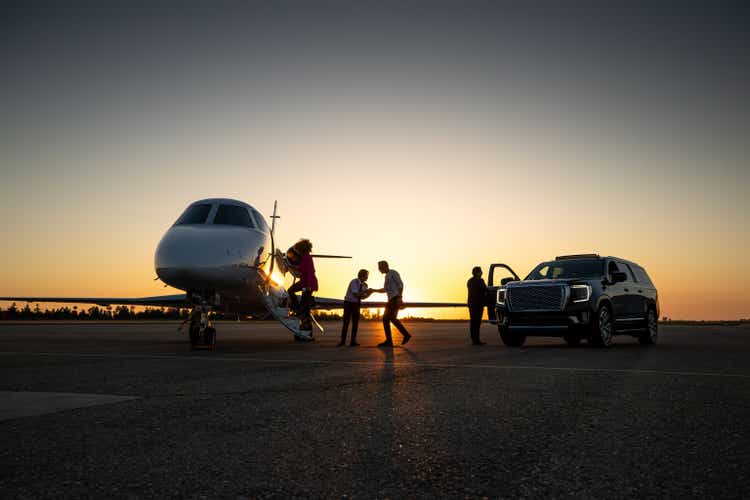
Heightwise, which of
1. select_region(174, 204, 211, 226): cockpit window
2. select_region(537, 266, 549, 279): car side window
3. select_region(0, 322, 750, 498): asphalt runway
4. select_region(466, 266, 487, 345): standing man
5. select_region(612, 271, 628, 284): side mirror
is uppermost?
select_region(174, 204, 211, 226): cockpit window

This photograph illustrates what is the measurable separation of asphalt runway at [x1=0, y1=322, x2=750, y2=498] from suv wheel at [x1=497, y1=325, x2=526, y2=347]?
6.91 meters

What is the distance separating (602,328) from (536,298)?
1.50 m

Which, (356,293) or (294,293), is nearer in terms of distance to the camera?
(356,293)

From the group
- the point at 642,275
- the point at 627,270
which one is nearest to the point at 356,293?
the point at 627,270

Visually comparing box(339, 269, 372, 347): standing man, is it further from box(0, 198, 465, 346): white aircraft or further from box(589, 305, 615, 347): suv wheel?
box(589, 305, 615, 347): suv wheel

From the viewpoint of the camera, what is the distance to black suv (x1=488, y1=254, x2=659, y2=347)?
13.6 metres

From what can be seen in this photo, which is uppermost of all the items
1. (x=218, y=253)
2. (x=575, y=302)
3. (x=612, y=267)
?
(x=218, y=253)

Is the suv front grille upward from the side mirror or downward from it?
downward

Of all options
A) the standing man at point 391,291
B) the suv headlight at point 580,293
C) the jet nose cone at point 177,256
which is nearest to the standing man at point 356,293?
the standing man at point 391,291

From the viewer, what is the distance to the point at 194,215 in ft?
44.3

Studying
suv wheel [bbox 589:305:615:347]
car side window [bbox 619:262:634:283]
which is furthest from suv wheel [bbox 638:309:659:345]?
suv wheel [bbox 589:305:615:347]

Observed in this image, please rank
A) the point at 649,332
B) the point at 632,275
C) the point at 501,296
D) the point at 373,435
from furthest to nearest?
the point at 632,275
the point at 649,332
the point at 501,296
the point at 373,435

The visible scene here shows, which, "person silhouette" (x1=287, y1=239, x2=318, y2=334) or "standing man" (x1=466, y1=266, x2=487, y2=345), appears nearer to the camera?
"person silhouette" (x1=287, y1=239, x2=318, y2=334)

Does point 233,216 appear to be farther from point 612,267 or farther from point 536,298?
point 612,267
